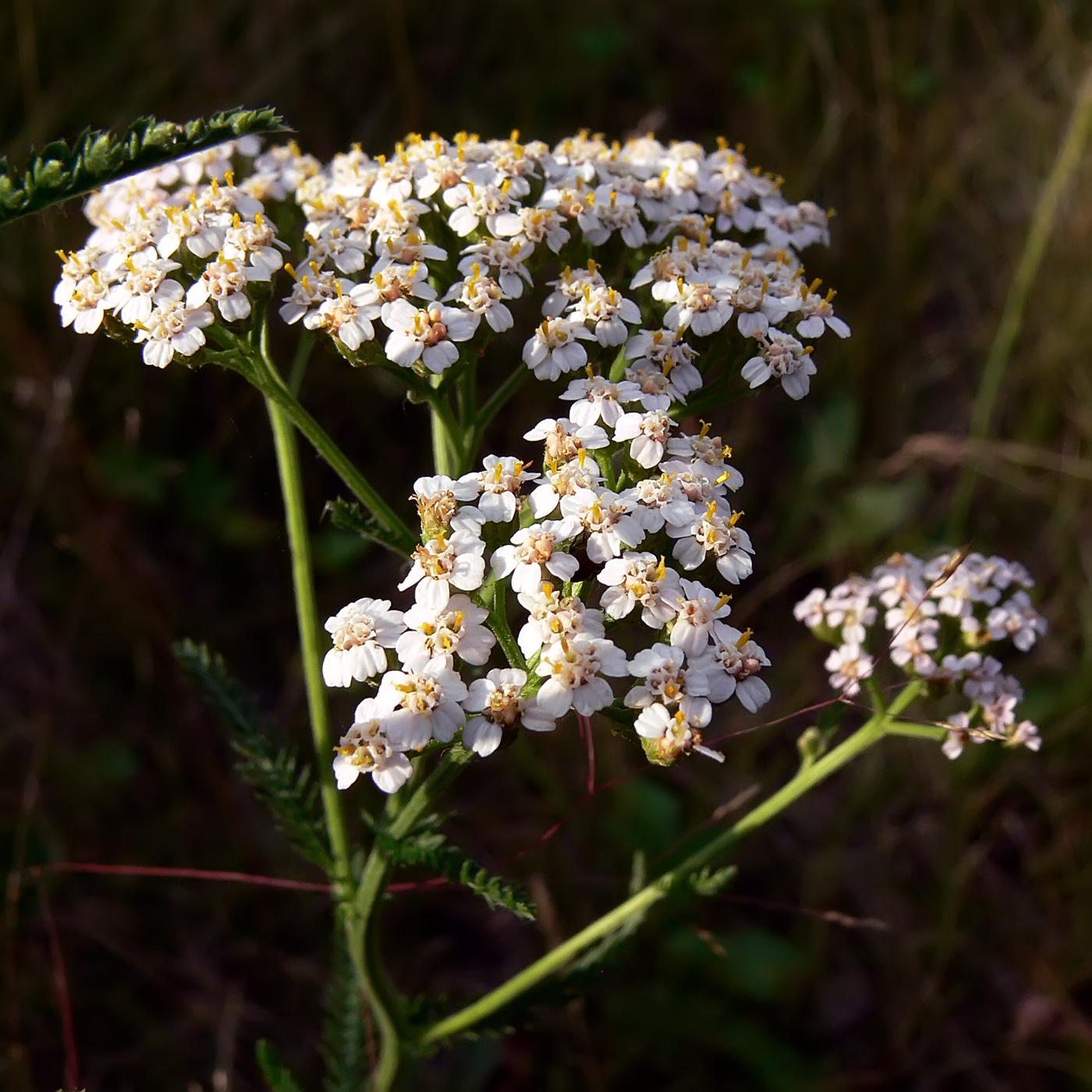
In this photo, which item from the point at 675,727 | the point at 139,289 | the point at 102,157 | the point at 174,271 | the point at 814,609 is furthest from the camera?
the point at 814,609

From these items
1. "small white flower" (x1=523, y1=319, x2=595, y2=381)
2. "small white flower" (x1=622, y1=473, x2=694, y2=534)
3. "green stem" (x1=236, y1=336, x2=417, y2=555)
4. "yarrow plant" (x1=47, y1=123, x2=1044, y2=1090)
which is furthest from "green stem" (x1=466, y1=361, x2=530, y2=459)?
"small white flower" (x1=622, y1=473, x2=694, y2=534)

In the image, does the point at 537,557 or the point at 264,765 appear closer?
the point at 537,557

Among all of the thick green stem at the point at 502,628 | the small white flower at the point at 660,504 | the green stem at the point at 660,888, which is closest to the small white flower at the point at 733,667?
the small white flower at the point at 660,504

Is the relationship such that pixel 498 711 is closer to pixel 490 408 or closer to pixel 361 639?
pixel 361 639

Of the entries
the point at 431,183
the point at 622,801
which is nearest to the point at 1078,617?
the point at 622,801

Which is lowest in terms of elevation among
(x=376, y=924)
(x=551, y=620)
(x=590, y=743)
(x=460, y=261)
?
(x=376, y=924)

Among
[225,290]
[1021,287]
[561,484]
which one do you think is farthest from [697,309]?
[1021,287]

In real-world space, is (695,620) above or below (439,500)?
below

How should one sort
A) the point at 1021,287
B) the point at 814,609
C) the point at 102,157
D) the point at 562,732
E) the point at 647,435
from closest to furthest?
the point at 102,157 → the point at 647,435 → the point at 814,609 → the point at 562,732 → the point at 1021,287
